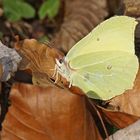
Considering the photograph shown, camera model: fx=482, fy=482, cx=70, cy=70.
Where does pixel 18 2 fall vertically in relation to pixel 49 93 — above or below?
below

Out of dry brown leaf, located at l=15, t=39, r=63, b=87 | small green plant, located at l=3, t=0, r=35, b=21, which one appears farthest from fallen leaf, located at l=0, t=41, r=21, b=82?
small green plant, located at l=3, t=0, r=35, b=21

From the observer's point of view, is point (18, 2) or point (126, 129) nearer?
point (126, 129)

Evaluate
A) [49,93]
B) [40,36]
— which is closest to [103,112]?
[49,93]

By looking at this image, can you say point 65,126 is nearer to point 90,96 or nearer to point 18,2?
point 90,96

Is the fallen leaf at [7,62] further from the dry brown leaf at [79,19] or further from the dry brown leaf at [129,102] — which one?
the dry brown leaf at [79,19]

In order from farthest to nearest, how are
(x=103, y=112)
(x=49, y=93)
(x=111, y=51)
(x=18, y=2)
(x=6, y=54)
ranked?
1. (x=18, y=2)
2. (x=111, y=51)
3. (x=6, y=54)
4. (x=103, y=112)
5. (x=49, y=93)
